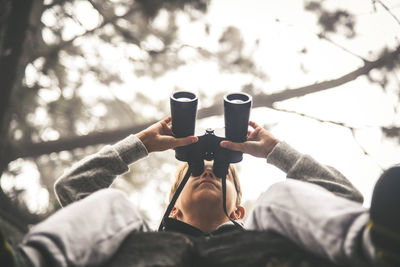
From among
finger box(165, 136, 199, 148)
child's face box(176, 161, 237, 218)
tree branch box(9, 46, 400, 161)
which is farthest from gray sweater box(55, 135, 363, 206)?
tree branch box(9, 46, 400, 161)

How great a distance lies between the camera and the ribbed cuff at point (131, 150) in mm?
1513

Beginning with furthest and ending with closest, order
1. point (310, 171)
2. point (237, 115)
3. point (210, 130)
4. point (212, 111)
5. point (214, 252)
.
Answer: point (212, 111), point (210, 130), point (237, 115), point (310, 171), point (214, 252)

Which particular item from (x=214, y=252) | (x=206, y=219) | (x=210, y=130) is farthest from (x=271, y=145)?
(x=214, y=252)

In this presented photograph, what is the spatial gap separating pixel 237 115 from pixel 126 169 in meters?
0.56

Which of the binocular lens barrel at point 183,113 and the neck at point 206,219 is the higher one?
the binocular lens barrel at point 183,113

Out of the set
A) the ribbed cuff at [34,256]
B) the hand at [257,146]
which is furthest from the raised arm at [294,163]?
the ribbed cuff at [34,256]

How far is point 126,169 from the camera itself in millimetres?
1504

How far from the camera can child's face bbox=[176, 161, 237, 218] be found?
1.67m

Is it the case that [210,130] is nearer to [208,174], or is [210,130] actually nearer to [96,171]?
[208,174]

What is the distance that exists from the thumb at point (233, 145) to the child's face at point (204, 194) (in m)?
0.26


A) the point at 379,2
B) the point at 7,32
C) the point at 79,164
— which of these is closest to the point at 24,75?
the point at 7,32

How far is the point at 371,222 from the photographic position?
744 millimetres

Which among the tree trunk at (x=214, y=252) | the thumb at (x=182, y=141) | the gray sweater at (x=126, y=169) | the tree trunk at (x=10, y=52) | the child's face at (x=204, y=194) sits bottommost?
the child's face at (x=204, y=194)

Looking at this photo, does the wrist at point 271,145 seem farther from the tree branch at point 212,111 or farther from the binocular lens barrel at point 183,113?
the tree branch at point 212,111
